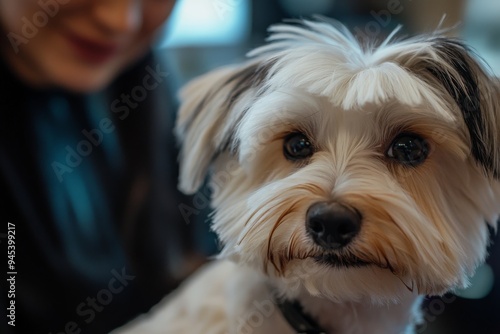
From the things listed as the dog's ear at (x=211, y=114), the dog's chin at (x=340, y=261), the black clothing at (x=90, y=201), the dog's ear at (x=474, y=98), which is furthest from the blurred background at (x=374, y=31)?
the dog's chin at (x=340, y=261)

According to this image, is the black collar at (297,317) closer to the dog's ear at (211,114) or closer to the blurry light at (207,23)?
the dog's ear at (211,114)

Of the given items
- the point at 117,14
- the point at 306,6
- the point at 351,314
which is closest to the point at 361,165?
the point at 351,314

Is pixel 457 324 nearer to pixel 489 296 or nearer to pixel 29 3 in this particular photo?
pixel 489 296

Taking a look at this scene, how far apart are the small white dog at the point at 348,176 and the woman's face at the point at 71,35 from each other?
1.19ft

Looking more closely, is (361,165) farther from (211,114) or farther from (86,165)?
(86,165)

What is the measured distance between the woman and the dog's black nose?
2.22 feet

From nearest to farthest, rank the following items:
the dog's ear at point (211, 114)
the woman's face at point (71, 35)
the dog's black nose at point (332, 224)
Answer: the dog's black nose at point (332, 224) → the dog's ear at point (211, 114) → the woman's face at point (71, 35)

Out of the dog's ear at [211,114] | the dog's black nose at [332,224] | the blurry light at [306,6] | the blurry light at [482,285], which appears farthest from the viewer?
the blurry light at [306,6]

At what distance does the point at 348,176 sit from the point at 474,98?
0.24m

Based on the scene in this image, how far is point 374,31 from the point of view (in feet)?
4.03

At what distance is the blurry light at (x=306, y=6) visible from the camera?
1924 mm

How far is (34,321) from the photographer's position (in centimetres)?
114

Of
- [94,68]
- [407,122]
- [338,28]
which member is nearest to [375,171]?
[407,122]

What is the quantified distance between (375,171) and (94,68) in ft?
2.44
